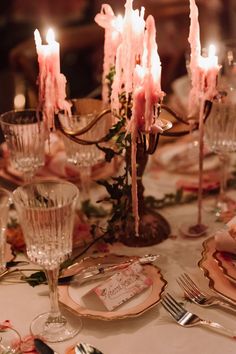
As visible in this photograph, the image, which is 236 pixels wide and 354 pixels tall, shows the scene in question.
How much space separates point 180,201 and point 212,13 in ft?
11.8

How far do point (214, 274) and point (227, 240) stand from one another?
0.07m

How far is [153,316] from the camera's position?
1037 mm

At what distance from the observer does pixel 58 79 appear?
112 cm

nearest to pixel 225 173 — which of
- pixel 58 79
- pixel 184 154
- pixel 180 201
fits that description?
pixel 180 201

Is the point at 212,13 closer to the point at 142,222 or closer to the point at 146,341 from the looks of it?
the point at 142,222

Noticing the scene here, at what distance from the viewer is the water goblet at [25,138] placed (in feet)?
4.12

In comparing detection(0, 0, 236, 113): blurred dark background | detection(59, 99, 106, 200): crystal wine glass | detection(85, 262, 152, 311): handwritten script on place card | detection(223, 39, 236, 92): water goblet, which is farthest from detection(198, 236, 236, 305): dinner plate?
detection(0, 0, 236, 113): blurred dark background

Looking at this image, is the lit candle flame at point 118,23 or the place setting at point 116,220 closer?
the place setting at point 116,220

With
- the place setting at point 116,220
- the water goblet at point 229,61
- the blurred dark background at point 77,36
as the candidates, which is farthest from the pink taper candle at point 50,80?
the blurred dark background at point 77,36

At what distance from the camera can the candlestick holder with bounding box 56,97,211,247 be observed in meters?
1.14

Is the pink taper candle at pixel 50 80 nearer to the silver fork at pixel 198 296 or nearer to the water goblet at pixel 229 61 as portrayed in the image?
the silver fork at pixel 198 296

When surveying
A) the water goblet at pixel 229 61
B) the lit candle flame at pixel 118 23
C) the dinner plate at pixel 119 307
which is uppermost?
the lit candle flame at pixel 118 23

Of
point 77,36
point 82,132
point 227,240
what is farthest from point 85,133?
point 77,36

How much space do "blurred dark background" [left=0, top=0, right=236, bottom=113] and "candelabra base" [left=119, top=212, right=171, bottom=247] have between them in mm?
901
